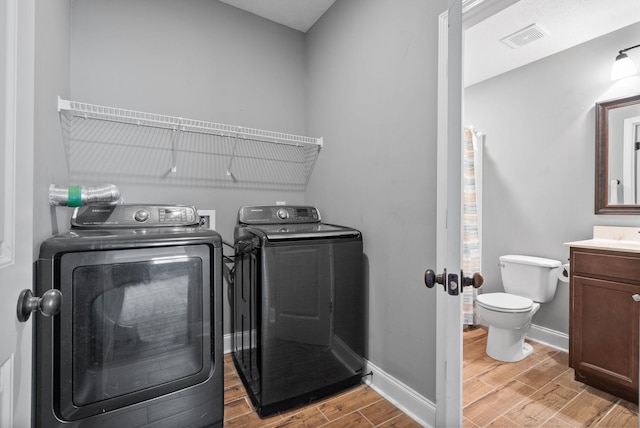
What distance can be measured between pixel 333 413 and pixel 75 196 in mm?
1690

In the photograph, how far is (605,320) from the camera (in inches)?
69.8

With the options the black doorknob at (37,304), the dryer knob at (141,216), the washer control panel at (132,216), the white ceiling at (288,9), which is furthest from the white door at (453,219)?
the white ceiling at (288,9)

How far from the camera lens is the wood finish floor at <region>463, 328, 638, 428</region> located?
1.56 metres

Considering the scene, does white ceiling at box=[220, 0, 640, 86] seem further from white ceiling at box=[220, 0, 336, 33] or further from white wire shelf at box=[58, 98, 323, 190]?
white wire shelf at box=[58, 98, 323, 190]

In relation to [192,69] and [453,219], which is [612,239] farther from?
[192,69]

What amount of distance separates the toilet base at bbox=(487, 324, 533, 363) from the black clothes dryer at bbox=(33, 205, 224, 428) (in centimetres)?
204

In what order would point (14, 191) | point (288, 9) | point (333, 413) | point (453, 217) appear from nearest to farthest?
point (14, 191)
point (453, 217)
point (333, 413)
point (288, 9)

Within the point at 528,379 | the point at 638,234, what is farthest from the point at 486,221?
the point at 528,379

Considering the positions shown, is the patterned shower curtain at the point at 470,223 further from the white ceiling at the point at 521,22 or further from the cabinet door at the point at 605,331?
the cabinet door at the point at 605,331

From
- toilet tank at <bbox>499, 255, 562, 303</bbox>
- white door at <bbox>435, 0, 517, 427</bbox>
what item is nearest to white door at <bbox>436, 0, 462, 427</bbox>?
white door at <bbox>435, 0, 517, 427</bbox>

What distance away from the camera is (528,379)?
1.95 m

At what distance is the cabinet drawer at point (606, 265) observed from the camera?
167 cm

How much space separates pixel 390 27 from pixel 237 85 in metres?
1.25

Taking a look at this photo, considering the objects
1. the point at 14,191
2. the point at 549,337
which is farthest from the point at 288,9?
the point at 549,337
